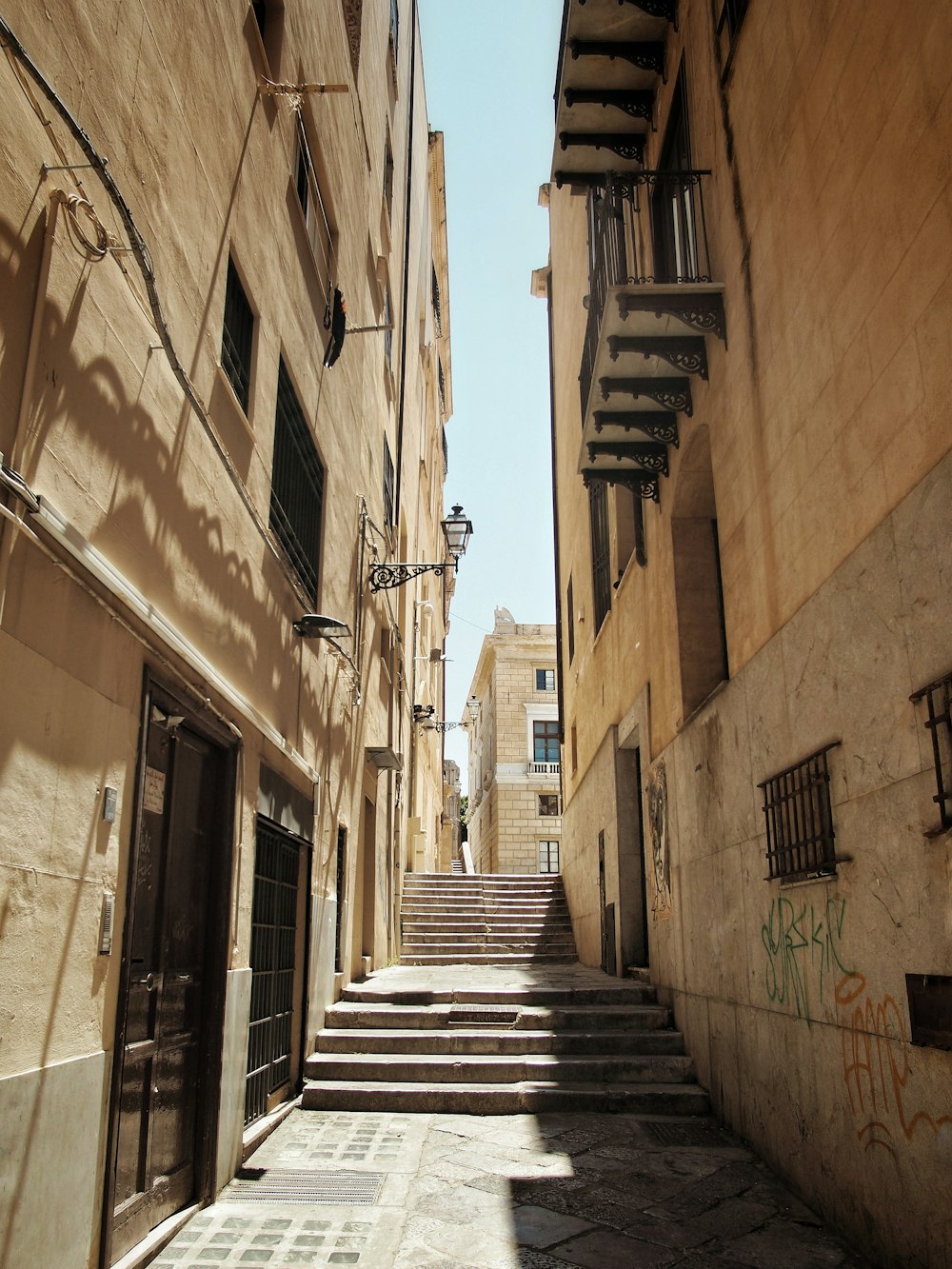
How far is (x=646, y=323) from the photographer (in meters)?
6.98

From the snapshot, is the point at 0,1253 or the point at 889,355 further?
the point at 889,355

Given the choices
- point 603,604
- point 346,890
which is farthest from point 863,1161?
point 603,604

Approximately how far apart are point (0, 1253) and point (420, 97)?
21.0 meters

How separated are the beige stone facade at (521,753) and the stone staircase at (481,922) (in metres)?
17.4

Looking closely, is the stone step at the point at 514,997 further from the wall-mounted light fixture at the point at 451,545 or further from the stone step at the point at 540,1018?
the wall-mounted light fixture at the point at 451,545

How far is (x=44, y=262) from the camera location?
3.21 meters

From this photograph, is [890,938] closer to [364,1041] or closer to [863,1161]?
[863,1161]

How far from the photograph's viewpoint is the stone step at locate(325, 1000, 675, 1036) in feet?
26.4

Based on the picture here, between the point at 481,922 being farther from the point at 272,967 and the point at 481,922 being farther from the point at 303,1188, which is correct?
the point at 303,1188

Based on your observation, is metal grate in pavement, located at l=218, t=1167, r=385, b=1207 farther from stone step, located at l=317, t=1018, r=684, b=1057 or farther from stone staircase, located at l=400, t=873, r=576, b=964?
stone staircase, located at l=400, t=873, r=576, b=964

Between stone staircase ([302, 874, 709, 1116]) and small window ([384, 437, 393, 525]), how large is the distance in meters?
6.20

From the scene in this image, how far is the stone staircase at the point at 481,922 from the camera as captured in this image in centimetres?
1370

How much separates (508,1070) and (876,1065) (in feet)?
12.3

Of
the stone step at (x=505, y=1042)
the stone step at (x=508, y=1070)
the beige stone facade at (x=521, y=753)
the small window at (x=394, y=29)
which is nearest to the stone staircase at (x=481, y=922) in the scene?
the stone step at (x=505, y=1042)
